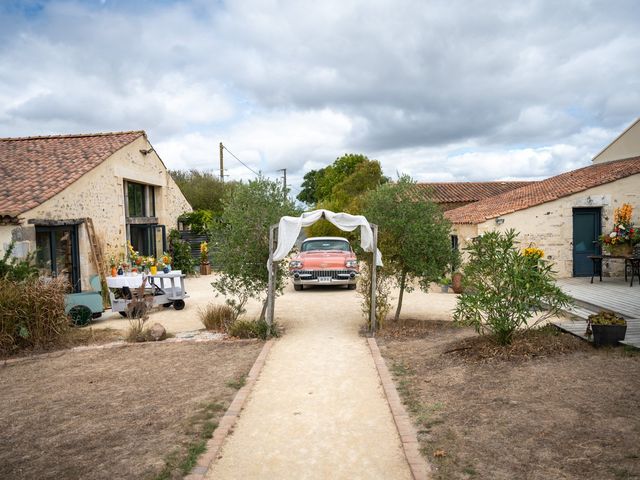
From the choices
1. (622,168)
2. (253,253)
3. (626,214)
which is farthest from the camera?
(622,168)

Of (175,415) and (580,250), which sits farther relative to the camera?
(580,250)

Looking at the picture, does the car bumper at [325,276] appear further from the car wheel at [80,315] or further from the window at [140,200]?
the window at [140,200]

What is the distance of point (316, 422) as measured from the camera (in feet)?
15.3

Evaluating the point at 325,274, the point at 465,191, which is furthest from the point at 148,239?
the point at 465,191

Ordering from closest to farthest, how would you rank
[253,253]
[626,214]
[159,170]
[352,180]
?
[253,253], [626,214], [159,170], [352,180]

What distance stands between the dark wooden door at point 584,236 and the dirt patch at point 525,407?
9.99m

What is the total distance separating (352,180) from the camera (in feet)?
117

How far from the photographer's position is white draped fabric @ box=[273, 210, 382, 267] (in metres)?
8.40

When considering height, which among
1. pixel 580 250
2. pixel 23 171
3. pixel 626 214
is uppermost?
pixel 23 171

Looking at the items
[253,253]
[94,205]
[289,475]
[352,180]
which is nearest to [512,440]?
[289,475]

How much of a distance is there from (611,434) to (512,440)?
0.85 meters

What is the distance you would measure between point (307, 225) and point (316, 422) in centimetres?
451

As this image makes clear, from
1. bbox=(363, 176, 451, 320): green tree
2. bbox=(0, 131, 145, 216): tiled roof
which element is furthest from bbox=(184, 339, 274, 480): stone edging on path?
bbox=(0, 131, 145, 216): tiled roof

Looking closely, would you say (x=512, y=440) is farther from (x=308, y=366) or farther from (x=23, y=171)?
(x=23, y=171)
